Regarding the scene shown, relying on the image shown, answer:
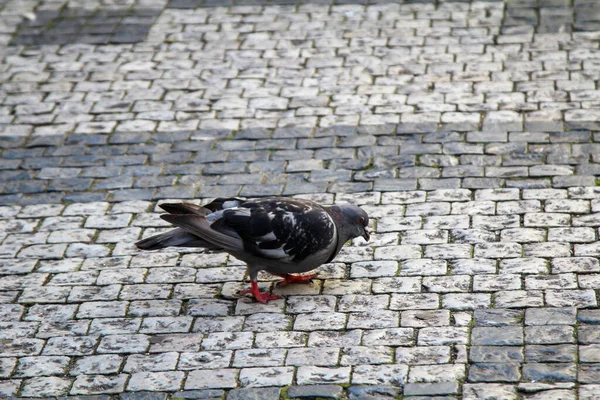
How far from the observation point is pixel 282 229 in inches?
277

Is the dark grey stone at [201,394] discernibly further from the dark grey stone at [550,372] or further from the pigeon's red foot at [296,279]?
the dark grey stone at [550,372]

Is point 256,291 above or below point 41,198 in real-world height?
above

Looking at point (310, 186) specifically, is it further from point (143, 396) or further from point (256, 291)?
point (143, 396)

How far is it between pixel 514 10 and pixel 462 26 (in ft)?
2.90

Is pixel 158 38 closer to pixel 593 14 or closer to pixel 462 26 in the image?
pixel 462 26

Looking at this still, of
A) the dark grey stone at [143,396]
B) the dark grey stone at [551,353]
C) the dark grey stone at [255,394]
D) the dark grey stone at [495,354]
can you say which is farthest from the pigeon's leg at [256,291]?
the dark grey stone at [551,353]

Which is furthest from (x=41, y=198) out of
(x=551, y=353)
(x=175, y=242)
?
(x=551, y=353)

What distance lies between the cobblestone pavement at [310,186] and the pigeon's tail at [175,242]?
0.51 meters

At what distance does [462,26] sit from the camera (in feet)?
40.7

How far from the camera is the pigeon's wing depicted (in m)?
7.03

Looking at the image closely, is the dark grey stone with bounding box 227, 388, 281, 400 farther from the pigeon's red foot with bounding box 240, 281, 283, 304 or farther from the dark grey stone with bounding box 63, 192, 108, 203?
the dark grey stone with bounding box 63, 192, 108, 203

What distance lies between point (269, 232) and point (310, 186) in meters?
2.02

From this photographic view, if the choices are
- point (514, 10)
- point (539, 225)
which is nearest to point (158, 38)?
point (514, 10)

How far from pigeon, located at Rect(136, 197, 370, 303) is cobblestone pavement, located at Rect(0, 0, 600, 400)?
0.38 m
